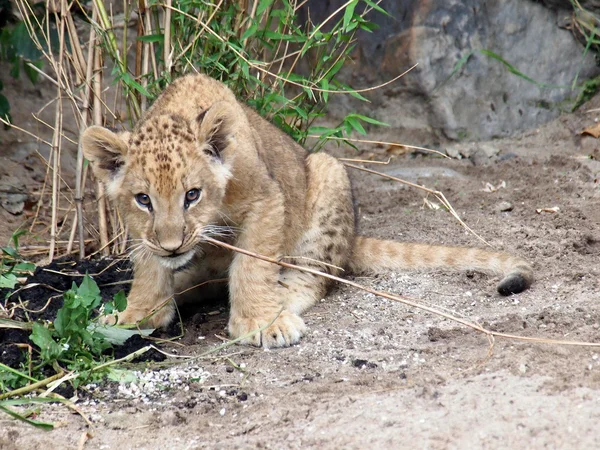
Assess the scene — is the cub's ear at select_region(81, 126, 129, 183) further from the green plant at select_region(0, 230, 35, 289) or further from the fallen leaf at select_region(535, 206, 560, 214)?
the fallen leaf at select_region(535, 206, 560, 214)

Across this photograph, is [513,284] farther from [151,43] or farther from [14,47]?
[14,47]

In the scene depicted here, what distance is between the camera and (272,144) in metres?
6.02

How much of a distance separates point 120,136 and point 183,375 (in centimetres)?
148

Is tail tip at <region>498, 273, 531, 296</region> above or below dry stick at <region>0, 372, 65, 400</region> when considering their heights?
above

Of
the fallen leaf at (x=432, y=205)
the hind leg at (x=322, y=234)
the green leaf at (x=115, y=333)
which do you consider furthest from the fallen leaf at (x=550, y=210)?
the green leaf at (x=115, y=333)

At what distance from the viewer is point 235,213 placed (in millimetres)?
5285

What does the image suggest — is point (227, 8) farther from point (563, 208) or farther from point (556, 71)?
point (556, 71)

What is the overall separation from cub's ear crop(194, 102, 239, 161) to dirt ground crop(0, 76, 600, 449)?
1.22 m

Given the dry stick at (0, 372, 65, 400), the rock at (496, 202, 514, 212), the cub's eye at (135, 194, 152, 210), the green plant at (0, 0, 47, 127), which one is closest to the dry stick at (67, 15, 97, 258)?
the green plant at (0, 0, 47, 127)

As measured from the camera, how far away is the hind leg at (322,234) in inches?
233

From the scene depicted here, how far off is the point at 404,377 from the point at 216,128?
72.9 inches

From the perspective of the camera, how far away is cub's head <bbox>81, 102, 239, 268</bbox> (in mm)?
4781

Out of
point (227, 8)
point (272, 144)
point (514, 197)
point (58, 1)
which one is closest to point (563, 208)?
point (514, 197)

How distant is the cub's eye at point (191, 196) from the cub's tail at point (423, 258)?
1.75 m
